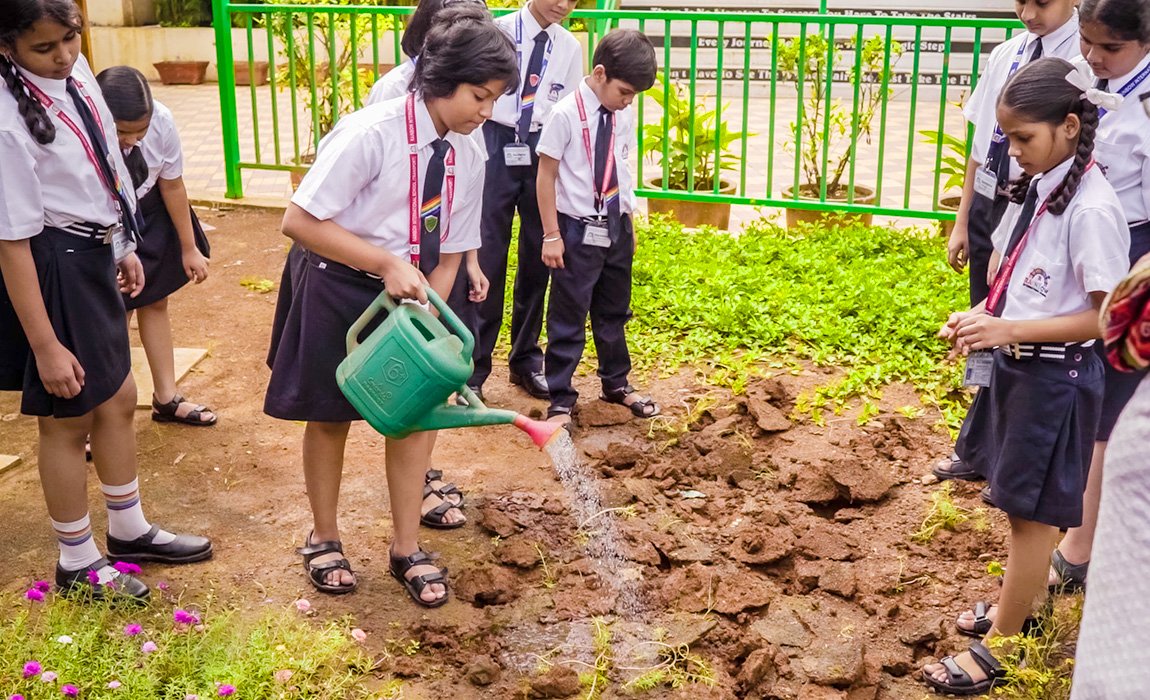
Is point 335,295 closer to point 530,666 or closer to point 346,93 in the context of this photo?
point 530,666

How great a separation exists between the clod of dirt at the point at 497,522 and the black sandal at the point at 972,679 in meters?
1.45

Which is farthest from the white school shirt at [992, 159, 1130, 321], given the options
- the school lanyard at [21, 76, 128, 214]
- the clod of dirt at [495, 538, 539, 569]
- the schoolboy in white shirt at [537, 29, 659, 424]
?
the school lanyard at [21, 76, 128, 214]

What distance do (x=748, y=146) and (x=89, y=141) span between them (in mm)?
8195

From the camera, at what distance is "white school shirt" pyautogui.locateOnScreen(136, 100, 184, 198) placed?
409 cm

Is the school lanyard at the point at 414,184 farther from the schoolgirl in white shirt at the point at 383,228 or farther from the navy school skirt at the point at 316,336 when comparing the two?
the navy school skirt at the point at 316,336

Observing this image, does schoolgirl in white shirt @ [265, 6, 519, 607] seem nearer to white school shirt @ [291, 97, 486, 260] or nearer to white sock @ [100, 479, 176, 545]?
white school shirt @ [291, 97, 486, 260]

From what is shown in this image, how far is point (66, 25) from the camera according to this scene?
2.90m

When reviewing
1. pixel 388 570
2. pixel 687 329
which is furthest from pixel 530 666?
pixel 687 329

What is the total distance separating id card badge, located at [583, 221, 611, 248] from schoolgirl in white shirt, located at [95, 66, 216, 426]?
4.71 feet

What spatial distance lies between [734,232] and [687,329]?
220 centimetres

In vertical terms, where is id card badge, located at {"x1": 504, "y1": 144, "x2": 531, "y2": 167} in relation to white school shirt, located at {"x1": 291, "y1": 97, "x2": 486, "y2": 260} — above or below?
below

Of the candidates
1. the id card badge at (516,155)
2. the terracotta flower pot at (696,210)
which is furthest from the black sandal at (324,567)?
the terracotta flower pot at (696,210)

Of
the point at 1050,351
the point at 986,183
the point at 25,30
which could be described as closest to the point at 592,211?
the point at 986,183

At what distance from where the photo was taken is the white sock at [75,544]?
132 inches
